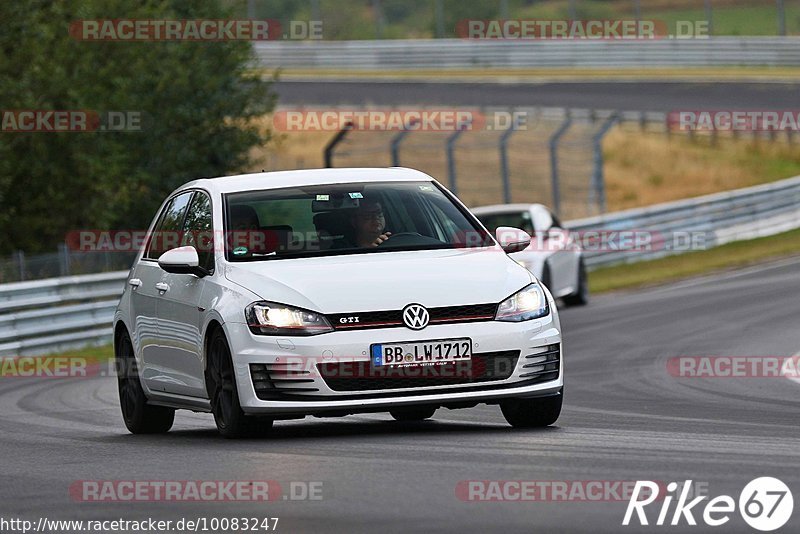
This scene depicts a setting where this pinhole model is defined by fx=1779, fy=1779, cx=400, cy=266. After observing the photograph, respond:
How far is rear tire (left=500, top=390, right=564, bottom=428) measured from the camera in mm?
9703

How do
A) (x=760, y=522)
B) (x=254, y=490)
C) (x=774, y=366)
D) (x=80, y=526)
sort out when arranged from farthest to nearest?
(x=774, y=366)
(x=254, y=490)
(x=80, y=526)
(x=760, y=522)

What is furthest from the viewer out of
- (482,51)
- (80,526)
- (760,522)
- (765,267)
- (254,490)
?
(482,51)

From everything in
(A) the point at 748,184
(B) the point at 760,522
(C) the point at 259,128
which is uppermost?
(B) the point at 760,522

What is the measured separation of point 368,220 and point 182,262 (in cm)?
107

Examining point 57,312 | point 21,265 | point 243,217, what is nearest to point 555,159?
point 21,265

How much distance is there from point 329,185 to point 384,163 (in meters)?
27.4

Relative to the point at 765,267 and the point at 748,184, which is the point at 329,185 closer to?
the point at 765,267

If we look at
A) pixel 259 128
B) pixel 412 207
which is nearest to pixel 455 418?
pixel 412 207

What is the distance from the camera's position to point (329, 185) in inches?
406

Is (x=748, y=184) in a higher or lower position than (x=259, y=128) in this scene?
lower

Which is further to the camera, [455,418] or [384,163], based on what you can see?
[384,163]

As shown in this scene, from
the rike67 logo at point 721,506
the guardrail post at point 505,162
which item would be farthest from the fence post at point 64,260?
the rike67 logo at point 721,506

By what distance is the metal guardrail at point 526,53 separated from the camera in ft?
174

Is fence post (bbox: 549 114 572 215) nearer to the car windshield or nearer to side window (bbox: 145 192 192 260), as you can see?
side window (bbox: 145 192 192 260)
